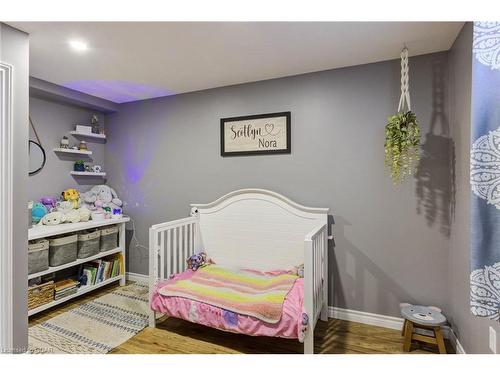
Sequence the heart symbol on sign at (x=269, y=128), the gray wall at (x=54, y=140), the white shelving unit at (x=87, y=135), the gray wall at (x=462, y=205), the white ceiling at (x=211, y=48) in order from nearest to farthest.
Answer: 1. the gray wall at (x=462, y=205)
2. the white ceiling at (x=211, y=48)
3. the heart symbol on sign at (x=269, y=128)
4. the gray wall at (x=54, y=140)
5. the white shelving unit at (x=87, y=135)

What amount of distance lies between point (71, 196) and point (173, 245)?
57.0 inches

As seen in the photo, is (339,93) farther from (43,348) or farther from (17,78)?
(43,348)

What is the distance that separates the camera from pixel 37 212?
279 centimetres

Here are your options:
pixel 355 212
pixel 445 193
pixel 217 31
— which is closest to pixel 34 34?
pixel 217 31

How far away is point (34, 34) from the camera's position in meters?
1.92

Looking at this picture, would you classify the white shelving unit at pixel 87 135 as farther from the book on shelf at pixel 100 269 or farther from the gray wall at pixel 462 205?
the gray wall at pixel 462 205

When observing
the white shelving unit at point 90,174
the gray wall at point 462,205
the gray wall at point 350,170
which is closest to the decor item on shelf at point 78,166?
the white shelving unit at point 90,174

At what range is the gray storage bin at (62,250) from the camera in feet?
8.61

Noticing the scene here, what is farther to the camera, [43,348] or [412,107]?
[412,107]

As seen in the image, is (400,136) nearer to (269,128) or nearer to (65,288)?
(269,128)

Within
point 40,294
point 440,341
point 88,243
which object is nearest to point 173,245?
point 88,243

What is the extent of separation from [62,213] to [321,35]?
298 cm

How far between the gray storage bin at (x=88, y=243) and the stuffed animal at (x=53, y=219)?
0.23 m

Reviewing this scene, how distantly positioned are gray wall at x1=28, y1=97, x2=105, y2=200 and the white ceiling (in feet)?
1.53
